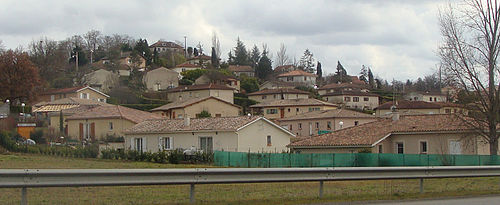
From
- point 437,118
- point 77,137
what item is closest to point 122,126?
point 77,137

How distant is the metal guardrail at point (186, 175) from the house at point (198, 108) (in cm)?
6182

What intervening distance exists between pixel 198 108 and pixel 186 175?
67120 mm

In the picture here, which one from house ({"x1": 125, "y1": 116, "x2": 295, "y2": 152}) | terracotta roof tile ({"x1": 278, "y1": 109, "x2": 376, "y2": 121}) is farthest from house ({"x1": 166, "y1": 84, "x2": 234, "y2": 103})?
house ({"x1": 125, "y1": 116, "x2": 295, "y2": 152})

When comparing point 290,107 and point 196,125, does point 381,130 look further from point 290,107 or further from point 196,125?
point 290,107

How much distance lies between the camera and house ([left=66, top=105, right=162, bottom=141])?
2643 inches

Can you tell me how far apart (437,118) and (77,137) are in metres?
40.9

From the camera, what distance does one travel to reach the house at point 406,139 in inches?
1737

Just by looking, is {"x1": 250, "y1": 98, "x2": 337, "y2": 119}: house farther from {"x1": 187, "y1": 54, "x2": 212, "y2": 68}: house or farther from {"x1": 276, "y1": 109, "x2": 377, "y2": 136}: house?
{"x1": 187, "y1": 54, "x2": 212, "y2": 68}: house

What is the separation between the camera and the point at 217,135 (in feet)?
170

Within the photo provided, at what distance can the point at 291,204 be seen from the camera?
15.0 metres

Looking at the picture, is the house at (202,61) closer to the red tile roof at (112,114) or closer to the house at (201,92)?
the house at (201,92)

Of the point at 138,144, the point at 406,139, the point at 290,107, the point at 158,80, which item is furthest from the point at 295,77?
the point at 406,139

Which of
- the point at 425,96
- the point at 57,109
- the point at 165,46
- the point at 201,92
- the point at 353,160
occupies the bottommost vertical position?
the point at 353,160

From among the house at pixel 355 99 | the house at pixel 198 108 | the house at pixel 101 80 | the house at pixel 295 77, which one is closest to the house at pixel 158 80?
the house at pixel 101 80
